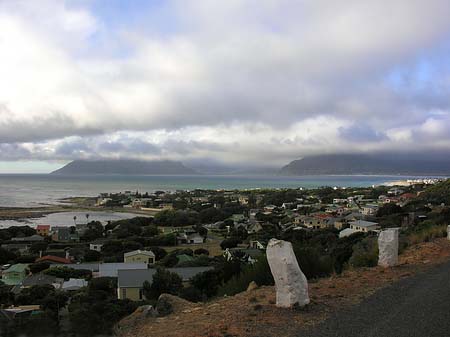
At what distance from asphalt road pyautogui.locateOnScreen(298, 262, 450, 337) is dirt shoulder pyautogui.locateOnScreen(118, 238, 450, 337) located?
253 millimetres

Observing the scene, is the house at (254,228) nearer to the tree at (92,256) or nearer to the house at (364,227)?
the house at (364,227)

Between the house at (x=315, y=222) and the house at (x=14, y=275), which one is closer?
the house at (x=14, y=275)

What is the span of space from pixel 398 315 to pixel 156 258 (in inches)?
1107

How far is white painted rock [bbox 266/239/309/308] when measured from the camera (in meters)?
6.19

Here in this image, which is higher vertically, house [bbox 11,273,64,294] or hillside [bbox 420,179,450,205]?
hillside [bbox 420,179,450,205]

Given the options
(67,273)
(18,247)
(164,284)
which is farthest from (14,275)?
(18,247)

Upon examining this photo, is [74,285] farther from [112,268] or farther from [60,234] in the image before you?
[60,234]

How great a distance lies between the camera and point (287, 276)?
6.18m

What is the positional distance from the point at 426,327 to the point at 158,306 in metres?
3.95

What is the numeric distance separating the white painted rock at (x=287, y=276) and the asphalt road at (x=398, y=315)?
56cm

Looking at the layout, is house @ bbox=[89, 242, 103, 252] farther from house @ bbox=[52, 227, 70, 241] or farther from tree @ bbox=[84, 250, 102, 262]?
house @ bbox=[52, 227, 70, 241]

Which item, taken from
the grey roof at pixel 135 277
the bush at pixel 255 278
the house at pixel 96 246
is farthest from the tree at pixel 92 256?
the bush at pixel 255 278

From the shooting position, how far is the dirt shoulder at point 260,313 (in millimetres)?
5613

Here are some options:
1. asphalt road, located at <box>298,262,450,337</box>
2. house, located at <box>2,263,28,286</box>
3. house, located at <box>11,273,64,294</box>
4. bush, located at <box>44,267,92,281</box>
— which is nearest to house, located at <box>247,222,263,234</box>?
bush, located at <box>44,267,92,281</box>
